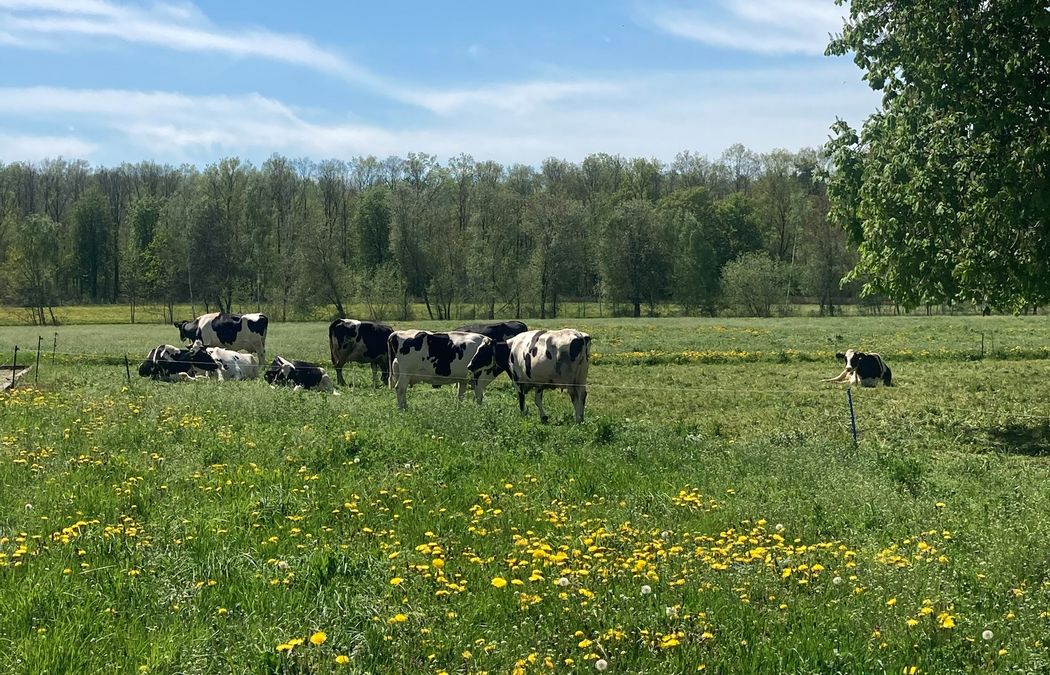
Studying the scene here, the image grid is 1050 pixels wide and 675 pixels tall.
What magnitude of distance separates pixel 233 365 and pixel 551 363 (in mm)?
13529

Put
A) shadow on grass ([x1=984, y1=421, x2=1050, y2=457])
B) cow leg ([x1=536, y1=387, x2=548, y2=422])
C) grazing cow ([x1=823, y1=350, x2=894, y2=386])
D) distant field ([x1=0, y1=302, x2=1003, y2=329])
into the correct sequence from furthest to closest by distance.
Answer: distant field ([x1=0, y1=302, x2=1003, y2=329]), grazing cow ([x1=823, y1=350, x2=894, y2=386]), cow leg ([x1=536, y1=387, x2=548, y2=422]), shadow on grass ([x1=984, y1=421, x2=1050, y2=457])

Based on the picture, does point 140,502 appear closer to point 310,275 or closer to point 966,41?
point 966,41

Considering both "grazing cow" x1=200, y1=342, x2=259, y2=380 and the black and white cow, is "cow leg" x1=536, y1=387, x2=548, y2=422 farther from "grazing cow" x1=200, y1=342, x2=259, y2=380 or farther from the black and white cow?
the black and white cow

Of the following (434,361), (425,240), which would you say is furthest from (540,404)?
(425,240)

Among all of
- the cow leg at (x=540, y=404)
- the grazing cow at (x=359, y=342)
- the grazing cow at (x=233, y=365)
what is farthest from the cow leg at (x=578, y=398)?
the grazing cow at (x=233, y=365)

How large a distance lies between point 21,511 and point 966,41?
16898 millimetres

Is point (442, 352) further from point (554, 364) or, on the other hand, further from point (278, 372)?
point (278, 372)

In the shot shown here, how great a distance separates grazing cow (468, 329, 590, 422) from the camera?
18669 millimetres

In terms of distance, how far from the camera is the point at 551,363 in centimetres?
1881

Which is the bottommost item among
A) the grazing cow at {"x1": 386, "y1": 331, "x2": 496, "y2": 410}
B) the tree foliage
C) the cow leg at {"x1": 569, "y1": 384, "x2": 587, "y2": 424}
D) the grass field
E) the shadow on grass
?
the shadow on grass

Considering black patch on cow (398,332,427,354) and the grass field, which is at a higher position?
black patch on cow (398,332,427,354)

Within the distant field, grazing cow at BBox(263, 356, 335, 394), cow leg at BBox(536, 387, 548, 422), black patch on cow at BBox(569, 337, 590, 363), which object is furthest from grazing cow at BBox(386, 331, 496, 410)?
the distant field

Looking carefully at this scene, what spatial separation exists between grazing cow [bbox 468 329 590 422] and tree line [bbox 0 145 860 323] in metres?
65.4

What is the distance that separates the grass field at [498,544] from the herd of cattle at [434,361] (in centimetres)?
189
